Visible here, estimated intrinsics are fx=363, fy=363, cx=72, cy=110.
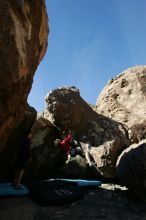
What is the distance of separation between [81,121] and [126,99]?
4456mm

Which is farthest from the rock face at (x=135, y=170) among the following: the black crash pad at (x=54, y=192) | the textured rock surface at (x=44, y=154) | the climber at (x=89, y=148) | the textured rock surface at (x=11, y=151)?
the textured rock surface at (x=11, y=151)

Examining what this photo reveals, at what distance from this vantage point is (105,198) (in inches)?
621

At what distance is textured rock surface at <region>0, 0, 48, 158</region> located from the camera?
10.7 metres

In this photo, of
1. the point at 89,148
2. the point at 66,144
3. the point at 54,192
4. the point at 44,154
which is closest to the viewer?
the point at 54,192

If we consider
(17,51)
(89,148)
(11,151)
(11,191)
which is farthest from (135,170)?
(17,51)

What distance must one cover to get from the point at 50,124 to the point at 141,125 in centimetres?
573

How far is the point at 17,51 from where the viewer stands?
11.0 meters

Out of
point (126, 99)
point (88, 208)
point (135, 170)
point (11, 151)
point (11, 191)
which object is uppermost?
point (126, 99)

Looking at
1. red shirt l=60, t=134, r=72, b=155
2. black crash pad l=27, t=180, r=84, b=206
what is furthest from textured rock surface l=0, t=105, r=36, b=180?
red shirt l=60, t=134, r=72, b=155

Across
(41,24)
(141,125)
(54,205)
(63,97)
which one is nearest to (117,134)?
(141,125)

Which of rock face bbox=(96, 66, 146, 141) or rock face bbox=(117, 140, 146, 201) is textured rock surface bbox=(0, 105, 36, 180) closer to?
rock face bbox=(117, 140, 146, 201)

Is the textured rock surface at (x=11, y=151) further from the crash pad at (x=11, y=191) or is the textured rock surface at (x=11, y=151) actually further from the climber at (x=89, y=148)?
the climber at (x=89, y=148)

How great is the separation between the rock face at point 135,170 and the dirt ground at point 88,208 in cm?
48

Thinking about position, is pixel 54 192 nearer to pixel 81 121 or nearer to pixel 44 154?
pixel 44 154
